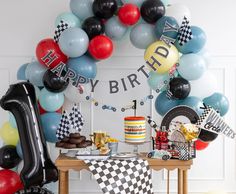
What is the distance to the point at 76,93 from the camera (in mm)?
3023

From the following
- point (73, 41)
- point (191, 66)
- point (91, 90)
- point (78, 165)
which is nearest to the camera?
point (78, 165)

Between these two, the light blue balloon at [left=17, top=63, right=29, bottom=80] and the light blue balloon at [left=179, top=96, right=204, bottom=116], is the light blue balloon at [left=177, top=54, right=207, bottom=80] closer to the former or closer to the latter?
the light blue balloon at [left=179, top=96, right=204, bottom=116]

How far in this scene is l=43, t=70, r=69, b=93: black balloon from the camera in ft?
9.37

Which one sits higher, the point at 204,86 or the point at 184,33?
the point at 184,33

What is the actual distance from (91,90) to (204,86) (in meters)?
0.92

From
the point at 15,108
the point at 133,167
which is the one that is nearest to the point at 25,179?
the point at 15,108

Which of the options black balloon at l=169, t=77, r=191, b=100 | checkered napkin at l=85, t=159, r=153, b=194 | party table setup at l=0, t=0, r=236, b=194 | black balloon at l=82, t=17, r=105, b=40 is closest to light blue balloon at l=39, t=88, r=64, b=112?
party table setup at l=0, t=0, r=236, b=194

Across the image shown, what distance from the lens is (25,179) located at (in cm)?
272

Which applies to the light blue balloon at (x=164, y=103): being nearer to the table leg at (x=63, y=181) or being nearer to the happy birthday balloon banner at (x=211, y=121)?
the happy birthday balloon banner at (x=211, y=121)

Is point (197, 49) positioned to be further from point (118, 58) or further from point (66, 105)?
point (66, 105)

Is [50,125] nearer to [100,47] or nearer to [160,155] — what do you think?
[100,47]

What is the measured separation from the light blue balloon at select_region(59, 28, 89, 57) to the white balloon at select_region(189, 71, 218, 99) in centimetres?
94

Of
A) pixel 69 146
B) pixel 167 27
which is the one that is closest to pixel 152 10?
pixel 167 27

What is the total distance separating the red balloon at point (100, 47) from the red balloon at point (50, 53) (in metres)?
0.25
